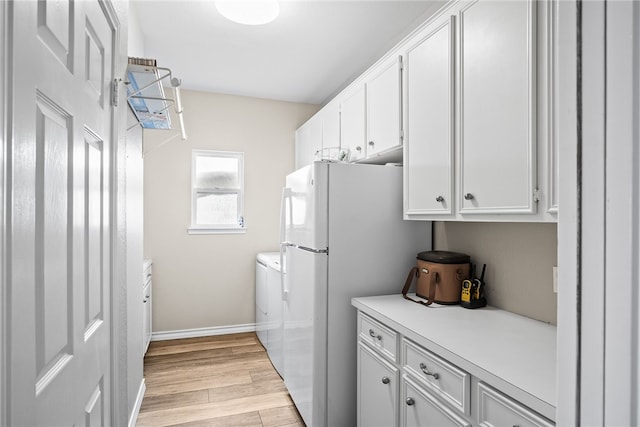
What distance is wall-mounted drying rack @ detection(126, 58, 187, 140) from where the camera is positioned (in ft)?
4.99

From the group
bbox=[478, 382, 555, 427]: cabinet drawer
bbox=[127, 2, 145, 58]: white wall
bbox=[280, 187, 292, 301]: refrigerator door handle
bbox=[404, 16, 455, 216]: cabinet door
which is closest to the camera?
bbox=[478, 382, 555, 427]: cabinet drawer

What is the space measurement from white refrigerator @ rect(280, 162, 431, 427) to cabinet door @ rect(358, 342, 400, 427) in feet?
0.58

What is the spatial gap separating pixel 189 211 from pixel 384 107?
2456mm

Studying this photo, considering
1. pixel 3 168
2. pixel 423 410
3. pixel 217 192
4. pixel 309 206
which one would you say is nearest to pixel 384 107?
pixel 309 206

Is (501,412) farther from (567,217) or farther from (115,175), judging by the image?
(115,175)

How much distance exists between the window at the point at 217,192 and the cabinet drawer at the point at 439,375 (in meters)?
2.82

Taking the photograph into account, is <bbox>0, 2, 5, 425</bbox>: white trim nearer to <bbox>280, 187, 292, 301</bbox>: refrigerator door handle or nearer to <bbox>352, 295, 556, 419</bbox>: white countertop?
<bbox>352, 295, 556, 419</bbox>: white countertop

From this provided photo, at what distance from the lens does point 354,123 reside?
2.79 metres

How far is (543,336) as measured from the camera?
1471 millimetres

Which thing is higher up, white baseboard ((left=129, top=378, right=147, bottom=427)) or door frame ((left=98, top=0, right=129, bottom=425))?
door frame ((left=98, top=0, right=129, bottom=425))

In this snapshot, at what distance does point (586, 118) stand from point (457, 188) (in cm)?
130

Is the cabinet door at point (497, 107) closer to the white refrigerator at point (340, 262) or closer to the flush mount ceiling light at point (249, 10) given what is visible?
the white refrigerator at point (340, 262)

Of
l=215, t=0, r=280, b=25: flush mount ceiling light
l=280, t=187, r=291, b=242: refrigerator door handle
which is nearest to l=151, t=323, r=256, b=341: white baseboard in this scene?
l=280, t=187, r=291, b=242: refrigerator door handle

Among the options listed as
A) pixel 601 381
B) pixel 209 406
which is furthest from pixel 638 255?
pixel 209 406
